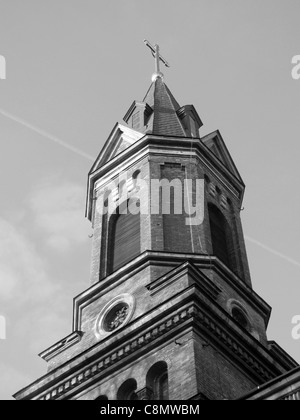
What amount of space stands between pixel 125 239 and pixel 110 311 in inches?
150

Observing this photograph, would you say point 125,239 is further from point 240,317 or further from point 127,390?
point 127,390

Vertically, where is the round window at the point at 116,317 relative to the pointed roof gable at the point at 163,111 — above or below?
below

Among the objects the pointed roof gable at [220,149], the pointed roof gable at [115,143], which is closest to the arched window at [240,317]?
the pointed roof gable at [220,149]

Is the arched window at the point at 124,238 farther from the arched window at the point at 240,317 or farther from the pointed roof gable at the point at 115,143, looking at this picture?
the arched window at the point at 240,317

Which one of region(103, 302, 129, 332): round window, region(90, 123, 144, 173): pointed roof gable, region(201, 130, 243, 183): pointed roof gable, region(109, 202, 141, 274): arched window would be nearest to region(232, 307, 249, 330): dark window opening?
region(103, 302, 129, 332): round window

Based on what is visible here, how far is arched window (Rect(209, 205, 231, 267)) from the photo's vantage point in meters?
36.7

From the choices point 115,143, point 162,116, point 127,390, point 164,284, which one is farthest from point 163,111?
point 127,390

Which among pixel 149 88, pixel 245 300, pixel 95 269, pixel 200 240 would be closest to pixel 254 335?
pixel 245 300

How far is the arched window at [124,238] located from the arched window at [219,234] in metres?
2.77

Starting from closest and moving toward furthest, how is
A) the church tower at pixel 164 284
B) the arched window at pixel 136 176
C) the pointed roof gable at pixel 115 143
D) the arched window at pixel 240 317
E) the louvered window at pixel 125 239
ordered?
the church tower at pixel 164 284 → the arched window at pixel 240 317 → the louvered window at pixel 125 239 → the arched window at pixel 136 176 → the pointed roof gable at pixel 115 143

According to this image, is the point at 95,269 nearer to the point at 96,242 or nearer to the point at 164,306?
the point at 96,242

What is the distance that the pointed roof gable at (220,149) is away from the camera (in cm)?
4116

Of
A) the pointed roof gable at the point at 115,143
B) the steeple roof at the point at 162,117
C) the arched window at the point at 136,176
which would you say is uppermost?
the steeple roof at the point at 162,117

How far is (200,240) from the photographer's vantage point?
35.0m
